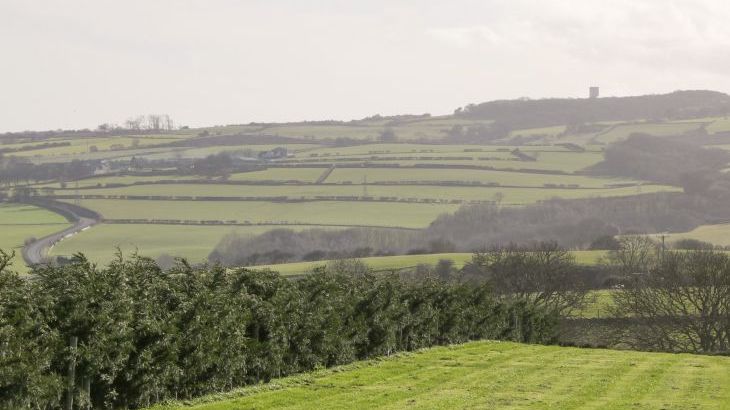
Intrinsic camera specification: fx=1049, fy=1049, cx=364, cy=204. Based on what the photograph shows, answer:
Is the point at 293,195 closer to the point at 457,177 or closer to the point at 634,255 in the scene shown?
the point at 457,177

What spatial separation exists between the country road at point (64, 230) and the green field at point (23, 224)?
1184 mm

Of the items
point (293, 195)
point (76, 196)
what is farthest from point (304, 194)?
point (76, 196)

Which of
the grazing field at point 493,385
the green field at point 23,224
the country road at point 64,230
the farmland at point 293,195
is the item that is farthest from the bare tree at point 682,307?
the green field at point 23,224

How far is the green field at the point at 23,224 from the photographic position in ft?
426

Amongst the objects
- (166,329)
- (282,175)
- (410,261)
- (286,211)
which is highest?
(166,329)

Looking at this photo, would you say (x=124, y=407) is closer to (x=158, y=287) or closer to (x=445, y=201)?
(x=158, y=287)

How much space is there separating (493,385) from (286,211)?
128 m

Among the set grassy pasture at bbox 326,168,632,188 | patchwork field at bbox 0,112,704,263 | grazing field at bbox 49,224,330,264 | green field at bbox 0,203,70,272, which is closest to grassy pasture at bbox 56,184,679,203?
patchwork field at bbox 0,112,704,263

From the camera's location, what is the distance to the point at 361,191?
580ft

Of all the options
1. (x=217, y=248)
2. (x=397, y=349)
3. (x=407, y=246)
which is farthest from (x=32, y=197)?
(x=397, y=349)

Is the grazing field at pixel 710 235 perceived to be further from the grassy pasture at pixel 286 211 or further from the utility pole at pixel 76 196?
the utility pole at pixel 76 196

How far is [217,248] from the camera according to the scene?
448 feet

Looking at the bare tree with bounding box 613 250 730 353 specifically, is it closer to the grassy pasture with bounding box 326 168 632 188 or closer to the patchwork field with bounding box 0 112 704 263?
the patchwork field with bounding box 0 112 704 263

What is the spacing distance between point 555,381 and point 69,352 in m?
19.6
